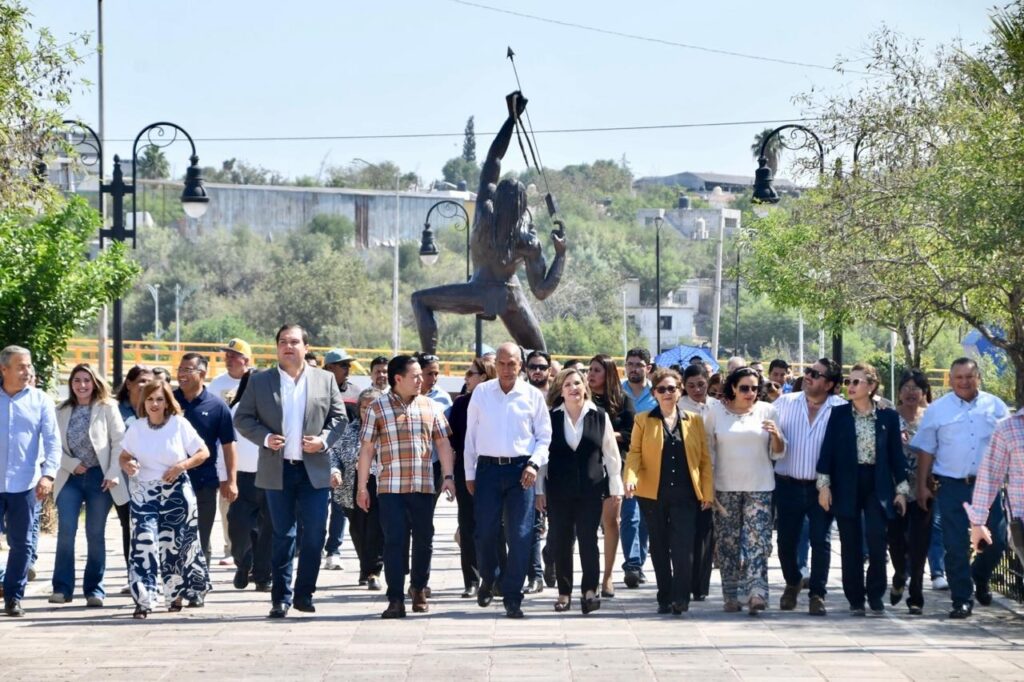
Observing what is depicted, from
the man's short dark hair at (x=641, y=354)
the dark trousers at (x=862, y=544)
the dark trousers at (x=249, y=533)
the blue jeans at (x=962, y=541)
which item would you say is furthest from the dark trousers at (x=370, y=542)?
the blue jeans at (x=962, y=541)

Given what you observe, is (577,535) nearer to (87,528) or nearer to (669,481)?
(669,481)

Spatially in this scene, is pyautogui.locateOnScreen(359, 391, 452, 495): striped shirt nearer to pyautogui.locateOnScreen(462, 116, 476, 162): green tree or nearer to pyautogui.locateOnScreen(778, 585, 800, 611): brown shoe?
pyautogui.locateOnScreen(778, 585, 800, 611): brown shoe

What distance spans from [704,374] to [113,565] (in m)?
5.38

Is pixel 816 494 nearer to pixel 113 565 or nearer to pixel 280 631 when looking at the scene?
pixel 280 631

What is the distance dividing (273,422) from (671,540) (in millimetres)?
2817

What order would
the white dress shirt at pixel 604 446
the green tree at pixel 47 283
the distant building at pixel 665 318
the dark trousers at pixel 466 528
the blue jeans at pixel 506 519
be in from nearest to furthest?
1. the blue jeans at pixel 506 519
2. the white dress shirt at pixel 604 446
3. the dark trousers at pixel 466 528
4. the green tree at pixel 47 283
5. the distant building at pixel 665 318

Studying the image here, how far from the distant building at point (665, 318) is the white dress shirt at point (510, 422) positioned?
329 feet

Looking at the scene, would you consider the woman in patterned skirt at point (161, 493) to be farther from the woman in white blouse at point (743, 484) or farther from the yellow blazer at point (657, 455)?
the woman in white blouse at point (743, 484)

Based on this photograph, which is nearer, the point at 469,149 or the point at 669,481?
the point at 669,481

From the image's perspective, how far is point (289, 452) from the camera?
38.9ft

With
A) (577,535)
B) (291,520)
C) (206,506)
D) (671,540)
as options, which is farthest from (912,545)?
(206,506)

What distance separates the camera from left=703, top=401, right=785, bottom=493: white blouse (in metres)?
12.5

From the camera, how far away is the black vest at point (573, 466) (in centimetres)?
1234

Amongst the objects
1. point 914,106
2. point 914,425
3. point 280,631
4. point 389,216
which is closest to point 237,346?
point 280,631
